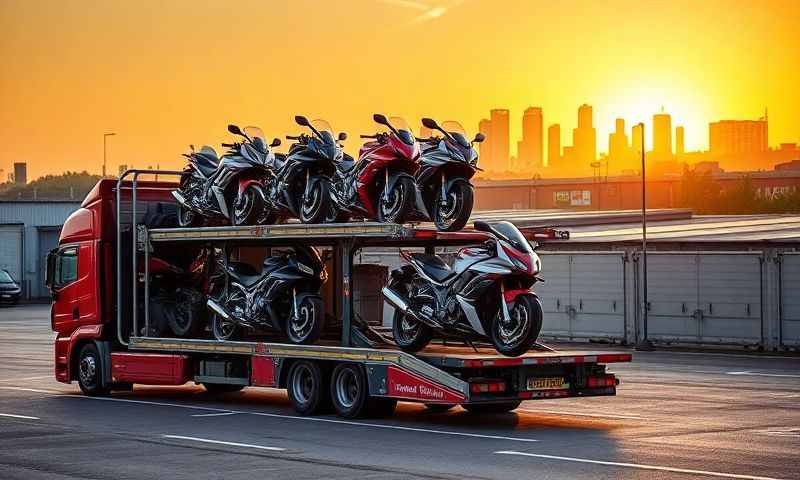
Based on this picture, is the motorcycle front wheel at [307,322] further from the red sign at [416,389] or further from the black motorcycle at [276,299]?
the red sign at [416,389]

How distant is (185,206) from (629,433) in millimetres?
9164

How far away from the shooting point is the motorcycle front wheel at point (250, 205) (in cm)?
2178

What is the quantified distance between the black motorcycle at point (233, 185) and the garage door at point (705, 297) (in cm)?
1882

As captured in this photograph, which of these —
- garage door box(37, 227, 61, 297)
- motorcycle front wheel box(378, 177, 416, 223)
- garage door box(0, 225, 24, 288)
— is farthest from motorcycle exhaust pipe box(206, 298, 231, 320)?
garage door box(37, 227, 61, 297)

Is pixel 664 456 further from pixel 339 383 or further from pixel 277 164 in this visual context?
pixel 277 164

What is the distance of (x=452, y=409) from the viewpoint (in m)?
21.1

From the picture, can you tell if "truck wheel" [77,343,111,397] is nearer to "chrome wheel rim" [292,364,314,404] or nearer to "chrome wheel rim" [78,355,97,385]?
"chrome wheel rim" [78,355,97,385]

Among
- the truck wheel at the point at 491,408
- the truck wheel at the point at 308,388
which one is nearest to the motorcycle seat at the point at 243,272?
the truck wheel at the point at 308,388

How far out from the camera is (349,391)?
765 inches

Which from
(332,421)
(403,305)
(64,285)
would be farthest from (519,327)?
(64,285)

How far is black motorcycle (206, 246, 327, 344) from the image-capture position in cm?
2055

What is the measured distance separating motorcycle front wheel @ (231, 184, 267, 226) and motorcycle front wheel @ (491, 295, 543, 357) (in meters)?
4.95

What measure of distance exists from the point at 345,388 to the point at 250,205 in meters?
3.78

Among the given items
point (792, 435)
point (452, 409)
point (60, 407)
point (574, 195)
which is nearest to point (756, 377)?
point (452, 409)
